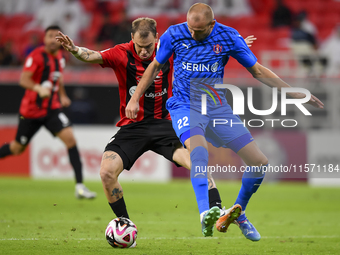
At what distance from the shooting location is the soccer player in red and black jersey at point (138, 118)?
5.34 m

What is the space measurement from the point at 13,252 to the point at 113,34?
11.6m

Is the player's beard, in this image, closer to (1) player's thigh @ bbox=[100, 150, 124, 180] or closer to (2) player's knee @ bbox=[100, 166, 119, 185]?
(1) player's thigh @ bbox=[100, 150, 124, 180]

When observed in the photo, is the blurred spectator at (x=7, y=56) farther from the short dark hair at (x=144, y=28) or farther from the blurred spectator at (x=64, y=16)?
the short dark hair at (x=144, y=28)

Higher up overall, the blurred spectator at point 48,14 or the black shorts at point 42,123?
the blurred spectator at point 48,14

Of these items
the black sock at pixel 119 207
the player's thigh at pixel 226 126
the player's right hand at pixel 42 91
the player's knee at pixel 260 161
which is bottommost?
the black sock at pixel 119 207

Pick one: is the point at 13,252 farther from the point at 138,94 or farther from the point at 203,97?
the point at 203,97

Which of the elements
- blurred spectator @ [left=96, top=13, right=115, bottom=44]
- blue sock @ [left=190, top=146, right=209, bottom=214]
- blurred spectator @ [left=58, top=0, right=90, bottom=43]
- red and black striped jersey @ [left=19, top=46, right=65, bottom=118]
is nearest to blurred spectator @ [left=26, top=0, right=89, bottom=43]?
blurred spectator @ [left=58, top=0, right=90, bottom=43]

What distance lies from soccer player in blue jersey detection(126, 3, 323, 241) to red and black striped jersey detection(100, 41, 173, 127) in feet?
1.67

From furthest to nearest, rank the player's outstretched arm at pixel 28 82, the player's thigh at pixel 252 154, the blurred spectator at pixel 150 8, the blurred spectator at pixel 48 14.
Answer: the blurred spectator at pixel 150 8, the blurred spectator at pixel 48 14, the player's outstretched arm at pixel 28 82, the player's thigh at pixel 252 154

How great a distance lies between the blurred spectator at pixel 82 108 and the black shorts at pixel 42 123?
4.46 metres

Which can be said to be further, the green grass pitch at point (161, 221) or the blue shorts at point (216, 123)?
the green grass pitch at point (161, 221)

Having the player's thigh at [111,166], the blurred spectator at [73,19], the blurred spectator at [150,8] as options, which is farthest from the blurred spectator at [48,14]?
the player's thigh at [111,166]

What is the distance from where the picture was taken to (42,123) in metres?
9.27

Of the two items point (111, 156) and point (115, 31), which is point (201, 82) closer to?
point (111, 156)
